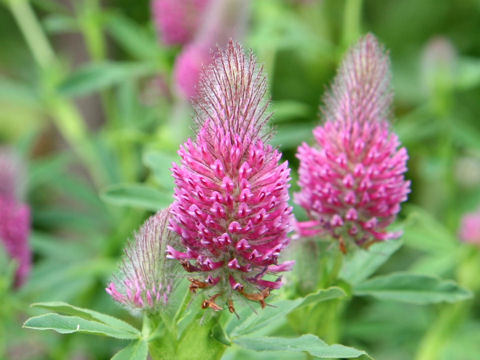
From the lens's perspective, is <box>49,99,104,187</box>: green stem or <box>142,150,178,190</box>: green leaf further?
<box>49,99,104,187</box>: green stem

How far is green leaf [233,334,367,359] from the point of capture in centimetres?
99

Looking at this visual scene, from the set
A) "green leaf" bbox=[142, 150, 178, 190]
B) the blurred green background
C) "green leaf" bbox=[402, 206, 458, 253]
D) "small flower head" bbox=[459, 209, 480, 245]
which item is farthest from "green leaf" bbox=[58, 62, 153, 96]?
"small flower head" bbox=[459, 209, 480, 245]

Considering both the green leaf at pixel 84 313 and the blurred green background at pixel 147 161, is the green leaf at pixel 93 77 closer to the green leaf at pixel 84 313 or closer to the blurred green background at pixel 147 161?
the blurred green background at pixel 147 161

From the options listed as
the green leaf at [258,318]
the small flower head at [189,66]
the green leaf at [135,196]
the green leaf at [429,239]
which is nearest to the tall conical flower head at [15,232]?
the green leaf at [135,196]

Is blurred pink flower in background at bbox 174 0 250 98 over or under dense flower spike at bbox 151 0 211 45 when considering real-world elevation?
under

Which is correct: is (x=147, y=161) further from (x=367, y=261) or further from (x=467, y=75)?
(x=467, y=75)

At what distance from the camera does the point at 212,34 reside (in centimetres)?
199

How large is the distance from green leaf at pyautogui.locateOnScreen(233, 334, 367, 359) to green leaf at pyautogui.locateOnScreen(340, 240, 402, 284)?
0.94ft

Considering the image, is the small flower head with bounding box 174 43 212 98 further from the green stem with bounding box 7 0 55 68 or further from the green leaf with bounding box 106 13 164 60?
the green stem with bounding box 7 0 55 68

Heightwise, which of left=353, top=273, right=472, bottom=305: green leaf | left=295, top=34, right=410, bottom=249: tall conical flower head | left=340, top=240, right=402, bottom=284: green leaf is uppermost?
left=295, top=34, right=410, bottom=249: tall conical flower head

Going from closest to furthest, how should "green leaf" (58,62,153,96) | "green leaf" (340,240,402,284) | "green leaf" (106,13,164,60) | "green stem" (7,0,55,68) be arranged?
"green leaf" (340,240,402,284), "green leaf" (58,62,153,96), "green leaf" (106,13,164,60), "green stem" (7,0,55,68)

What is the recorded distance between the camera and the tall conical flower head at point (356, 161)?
3.89 ft

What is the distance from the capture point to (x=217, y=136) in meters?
0.99

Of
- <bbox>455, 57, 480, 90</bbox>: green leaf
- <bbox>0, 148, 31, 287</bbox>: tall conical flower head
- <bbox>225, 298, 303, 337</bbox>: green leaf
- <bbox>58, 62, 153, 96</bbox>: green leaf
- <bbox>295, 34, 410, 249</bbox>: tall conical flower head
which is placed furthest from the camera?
<bbox>455, 57, 480, 90</bbox>: green leaf
